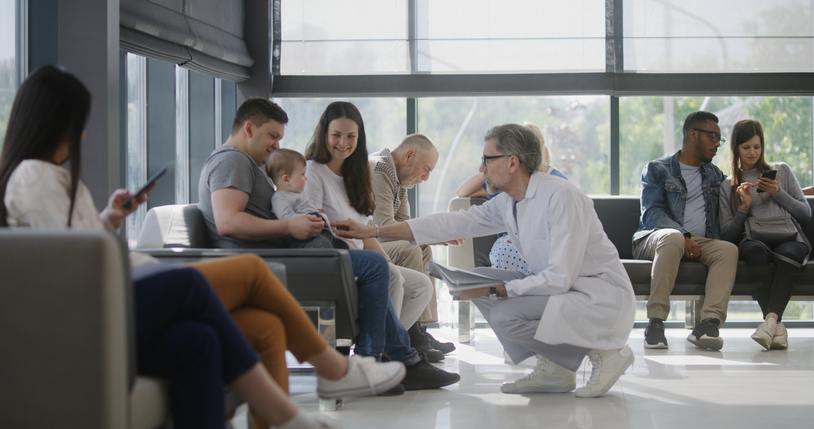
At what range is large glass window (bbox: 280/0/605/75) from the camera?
4883mm

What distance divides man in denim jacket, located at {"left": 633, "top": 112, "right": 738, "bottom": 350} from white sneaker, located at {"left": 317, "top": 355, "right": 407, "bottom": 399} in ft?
7.88

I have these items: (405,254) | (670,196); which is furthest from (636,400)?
(670,196)

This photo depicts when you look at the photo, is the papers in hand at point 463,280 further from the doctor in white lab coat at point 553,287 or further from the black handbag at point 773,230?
the black handbag at point 773,230

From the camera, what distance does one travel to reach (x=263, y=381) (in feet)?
4.95

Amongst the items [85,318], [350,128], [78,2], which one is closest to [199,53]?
[78,2]

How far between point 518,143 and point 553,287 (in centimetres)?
59

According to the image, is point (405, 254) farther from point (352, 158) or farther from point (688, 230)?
point (688, 230)

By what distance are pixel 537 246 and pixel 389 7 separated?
2830 millimetres

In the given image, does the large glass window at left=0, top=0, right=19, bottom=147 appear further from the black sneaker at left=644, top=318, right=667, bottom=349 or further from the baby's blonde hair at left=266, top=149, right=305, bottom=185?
the black sneaker at left=644, top=318, right=667, bottom=349

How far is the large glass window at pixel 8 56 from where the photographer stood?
9.53 feet

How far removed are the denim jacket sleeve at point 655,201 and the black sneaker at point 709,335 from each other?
593 millimetres

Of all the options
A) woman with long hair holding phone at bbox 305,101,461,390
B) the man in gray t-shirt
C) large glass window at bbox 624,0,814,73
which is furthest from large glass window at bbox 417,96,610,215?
the man in gray t-shirt

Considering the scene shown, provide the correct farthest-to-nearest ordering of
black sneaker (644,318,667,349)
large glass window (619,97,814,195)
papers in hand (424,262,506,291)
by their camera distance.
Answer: large glass window (619,97,814,195) < black sneaker (644,318,667,349) < papers in hand (424,262,506,291)

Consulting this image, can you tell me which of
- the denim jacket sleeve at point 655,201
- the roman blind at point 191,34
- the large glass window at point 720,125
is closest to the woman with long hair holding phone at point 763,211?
the denim jacket sleeve at point 655,201
